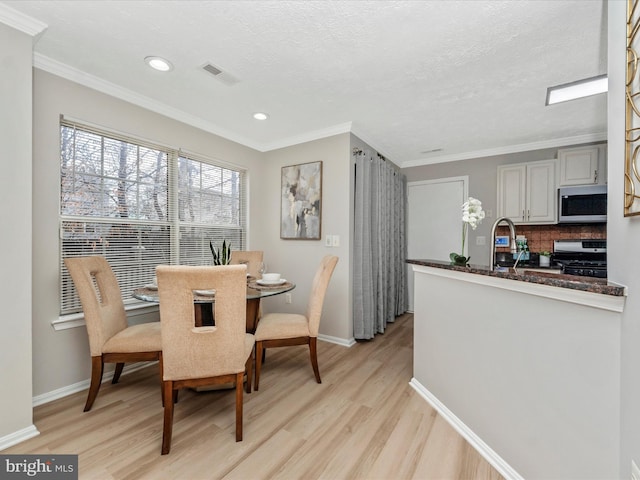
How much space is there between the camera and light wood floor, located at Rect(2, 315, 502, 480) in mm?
1448

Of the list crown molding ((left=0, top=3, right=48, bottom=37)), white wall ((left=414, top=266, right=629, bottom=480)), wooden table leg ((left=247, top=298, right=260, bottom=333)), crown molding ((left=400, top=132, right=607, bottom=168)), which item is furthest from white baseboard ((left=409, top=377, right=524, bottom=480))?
crown molding ((left=0, top=3, right=48, bottom=37))

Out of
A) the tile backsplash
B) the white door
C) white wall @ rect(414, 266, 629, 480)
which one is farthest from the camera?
the white door

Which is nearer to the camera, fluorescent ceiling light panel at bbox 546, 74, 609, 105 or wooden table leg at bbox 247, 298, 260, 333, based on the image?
fluorescent ceiling light panel at bbox 546, 74, 609, 105

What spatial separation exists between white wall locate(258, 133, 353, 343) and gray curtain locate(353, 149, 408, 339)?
0.17 metres

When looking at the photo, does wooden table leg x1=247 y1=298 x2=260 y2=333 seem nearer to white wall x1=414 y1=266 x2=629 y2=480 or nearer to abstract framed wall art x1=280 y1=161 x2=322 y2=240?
abstract framed wall art x1=280 y1=161 x2=322 y2=240

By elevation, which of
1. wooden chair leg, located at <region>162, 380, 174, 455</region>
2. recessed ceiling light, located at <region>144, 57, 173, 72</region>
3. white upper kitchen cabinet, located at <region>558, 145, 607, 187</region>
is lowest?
wooden chair leg, located at <region>162, 380, 174, 455</region>

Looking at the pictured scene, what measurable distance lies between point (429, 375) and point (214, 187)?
292cm

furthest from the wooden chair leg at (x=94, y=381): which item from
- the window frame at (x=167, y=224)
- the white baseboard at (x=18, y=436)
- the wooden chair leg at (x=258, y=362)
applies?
the wooden chair leg at (x=258, y=362)

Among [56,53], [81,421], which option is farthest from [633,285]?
[56,53]

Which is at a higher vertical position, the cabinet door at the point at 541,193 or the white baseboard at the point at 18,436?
the cabinet door at the point at 541,193

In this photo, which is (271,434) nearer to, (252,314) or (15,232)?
(252,314)

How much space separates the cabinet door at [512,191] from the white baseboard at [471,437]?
267cm

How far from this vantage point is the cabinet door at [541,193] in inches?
134

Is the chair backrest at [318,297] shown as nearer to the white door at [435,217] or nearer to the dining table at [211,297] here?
the dining table at [211,297]
